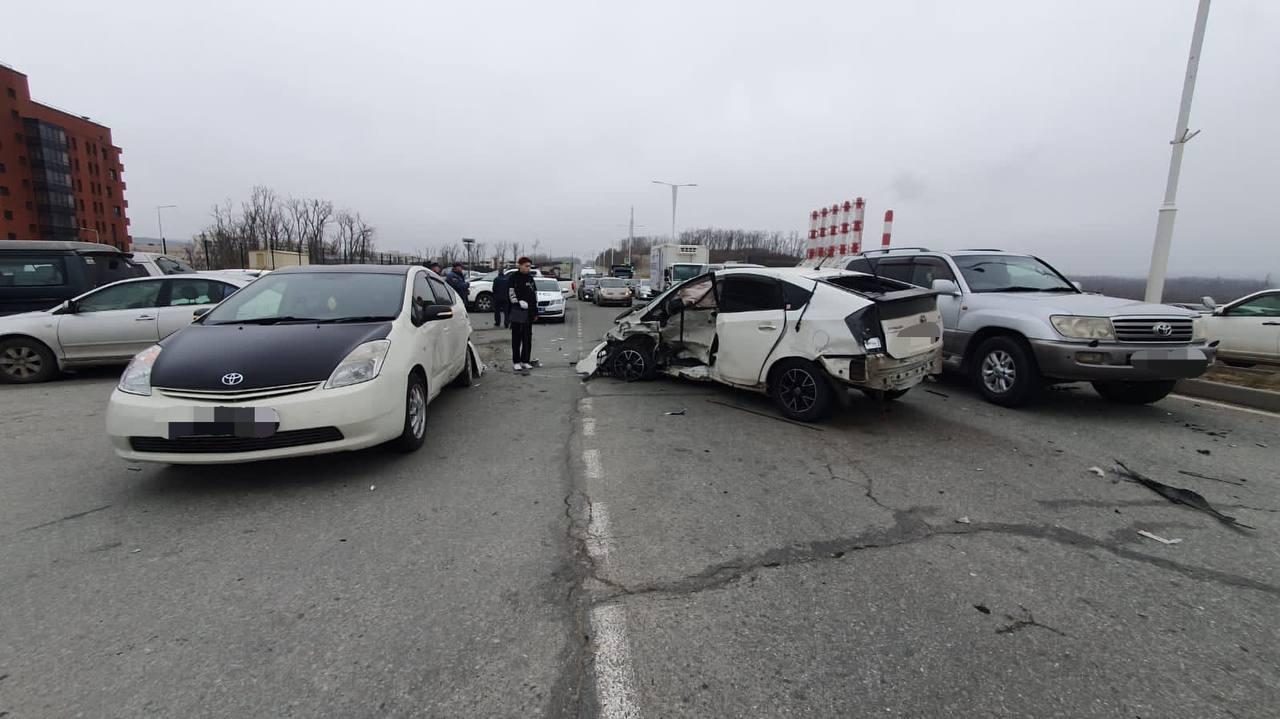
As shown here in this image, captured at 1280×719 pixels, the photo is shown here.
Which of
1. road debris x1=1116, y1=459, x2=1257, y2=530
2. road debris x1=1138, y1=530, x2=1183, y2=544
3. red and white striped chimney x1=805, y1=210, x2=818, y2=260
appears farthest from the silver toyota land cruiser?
red and white striped chimney x1=805, y1=210, x2=818, y2=260

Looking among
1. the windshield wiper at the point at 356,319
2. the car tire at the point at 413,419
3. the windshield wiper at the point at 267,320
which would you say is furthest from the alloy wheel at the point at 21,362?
the car tire at the point at 413,419

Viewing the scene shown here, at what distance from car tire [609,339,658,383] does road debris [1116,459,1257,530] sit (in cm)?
501

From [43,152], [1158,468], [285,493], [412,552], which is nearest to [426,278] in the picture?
[285,493]

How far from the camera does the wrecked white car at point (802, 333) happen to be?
5.51m

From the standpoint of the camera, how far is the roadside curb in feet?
22.3

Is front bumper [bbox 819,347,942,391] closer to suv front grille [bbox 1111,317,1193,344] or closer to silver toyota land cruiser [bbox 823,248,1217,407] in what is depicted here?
silver toyota land cruiser [bbox 823,248,1217,407]

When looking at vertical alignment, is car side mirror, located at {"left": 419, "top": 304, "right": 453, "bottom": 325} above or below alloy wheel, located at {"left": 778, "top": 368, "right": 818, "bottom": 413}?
above

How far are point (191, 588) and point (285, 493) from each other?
1.20 meters

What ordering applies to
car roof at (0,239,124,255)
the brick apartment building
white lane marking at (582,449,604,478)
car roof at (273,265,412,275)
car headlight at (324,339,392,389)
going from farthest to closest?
the brick apartment building → car roof at (0,239,124,255) → car roof at (273,265,412,275) → white lane marking at (582,449,604,478) → car headlight at (324,339,392,389)

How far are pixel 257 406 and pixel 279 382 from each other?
0.21 meters

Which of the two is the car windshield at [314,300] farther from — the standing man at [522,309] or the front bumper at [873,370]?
the front bumper at [873,370]

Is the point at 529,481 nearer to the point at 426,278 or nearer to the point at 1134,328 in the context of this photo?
the point at 426,278

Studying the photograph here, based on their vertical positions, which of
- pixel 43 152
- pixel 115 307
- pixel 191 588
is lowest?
pixel 191 588

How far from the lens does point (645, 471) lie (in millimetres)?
4582
